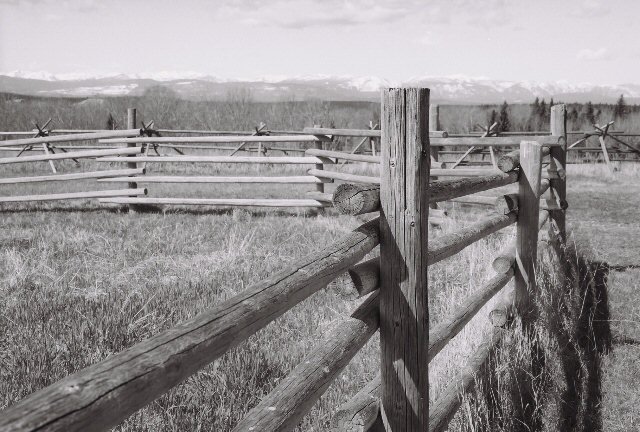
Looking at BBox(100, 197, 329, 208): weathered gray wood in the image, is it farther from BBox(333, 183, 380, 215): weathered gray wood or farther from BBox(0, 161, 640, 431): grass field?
BBox(333, 183, 380, 215): weathered gray wood

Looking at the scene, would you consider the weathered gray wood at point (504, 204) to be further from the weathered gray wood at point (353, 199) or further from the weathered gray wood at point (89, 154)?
the weathered gray wood at point (89, 154)

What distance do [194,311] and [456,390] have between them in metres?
2.16

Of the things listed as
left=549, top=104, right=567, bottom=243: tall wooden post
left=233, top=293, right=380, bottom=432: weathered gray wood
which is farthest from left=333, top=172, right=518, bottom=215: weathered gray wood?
left=549, top=104, right=567, bottom=243: tall wooden post

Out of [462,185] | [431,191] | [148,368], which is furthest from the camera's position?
[462,185]

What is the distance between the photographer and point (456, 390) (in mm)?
2980

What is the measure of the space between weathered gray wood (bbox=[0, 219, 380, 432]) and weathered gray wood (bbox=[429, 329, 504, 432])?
1292mm

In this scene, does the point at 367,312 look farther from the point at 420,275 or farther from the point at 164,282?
the point at 164,282

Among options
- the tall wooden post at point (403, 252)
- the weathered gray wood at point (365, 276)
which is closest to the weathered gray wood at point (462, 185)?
the tall wooden post at point (403, 252)

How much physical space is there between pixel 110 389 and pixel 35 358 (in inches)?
109

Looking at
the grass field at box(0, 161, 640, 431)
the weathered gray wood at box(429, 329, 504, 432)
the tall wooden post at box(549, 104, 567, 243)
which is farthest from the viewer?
the tall wooden post at box(549, 104, 567, 243)

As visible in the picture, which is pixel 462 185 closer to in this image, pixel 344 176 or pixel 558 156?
pixel 558 156

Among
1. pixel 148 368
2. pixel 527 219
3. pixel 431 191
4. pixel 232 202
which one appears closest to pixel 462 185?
pixel 431 191

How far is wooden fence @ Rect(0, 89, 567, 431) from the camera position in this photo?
3.28ft

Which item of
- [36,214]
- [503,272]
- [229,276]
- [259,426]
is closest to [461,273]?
[503,272]
